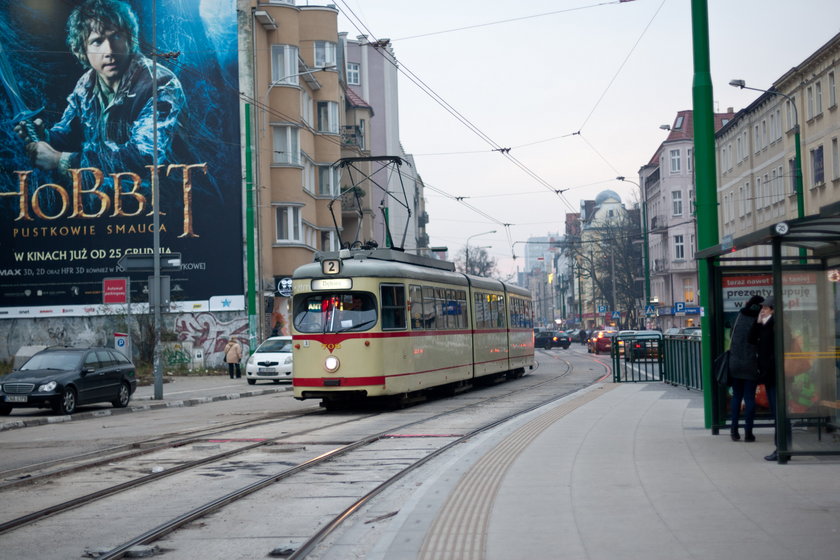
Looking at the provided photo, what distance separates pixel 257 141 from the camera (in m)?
44.6

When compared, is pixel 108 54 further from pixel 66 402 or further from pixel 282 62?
pixel 66 402

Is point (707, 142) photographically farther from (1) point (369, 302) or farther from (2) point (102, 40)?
(2) point (102, 40)

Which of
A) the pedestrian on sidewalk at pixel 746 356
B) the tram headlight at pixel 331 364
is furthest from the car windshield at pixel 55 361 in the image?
the pedestrian on sidewalk at pixel 746 356

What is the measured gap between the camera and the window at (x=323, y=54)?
171 feet

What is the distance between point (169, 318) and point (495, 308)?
733 inches

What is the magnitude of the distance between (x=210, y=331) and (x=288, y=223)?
6.20 metres

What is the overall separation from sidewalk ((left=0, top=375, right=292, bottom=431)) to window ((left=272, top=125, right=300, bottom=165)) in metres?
10.3

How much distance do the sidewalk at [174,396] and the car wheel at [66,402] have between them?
176 millimetres

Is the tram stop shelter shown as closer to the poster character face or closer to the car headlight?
the car headlight

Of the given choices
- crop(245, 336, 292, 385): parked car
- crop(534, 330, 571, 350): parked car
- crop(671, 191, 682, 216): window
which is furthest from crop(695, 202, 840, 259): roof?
crop(671, 191, 682, 216): window

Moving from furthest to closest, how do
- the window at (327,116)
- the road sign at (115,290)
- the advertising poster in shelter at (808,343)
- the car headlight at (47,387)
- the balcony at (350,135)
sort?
the balcony at (350,135)
the window at (327,116)
the road sign at (115,290)
the car headlight at (47,387)
the advertising poster in shelter at (808,343)

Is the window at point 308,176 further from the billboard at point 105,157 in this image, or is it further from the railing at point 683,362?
the railing at point 683,362

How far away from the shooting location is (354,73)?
3162 inches

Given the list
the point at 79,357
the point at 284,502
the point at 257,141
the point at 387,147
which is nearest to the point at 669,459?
the point at 284,502
